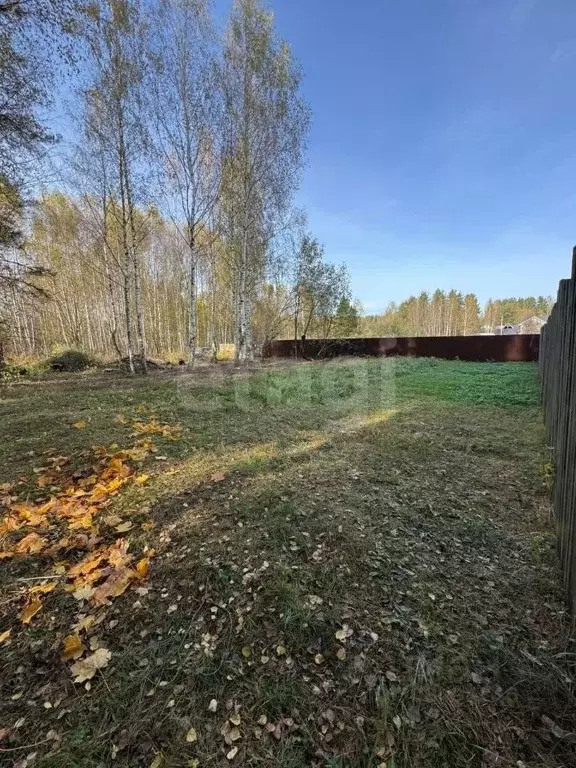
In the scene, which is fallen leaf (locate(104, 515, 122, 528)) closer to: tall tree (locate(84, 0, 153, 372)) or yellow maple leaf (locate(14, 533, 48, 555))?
yellow maple leaf (locate(14, 533, 48, 555))

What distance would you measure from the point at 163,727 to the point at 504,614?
1345 millimetres

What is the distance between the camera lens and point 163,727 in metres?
1.09

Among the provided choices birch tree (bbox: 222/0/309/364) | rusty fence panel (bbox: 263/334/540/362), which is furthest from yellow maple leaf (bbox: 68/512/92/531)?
rusty fence panel (bbox: 263/334/540/362)

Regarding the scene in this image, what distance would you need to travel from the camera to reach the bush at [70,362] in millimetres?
9945

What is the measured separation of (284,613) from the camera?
1440 mm

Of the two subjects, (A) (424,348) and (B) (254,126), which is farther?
(A) (424,348)

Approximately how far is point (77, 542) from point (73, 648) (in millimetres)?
637

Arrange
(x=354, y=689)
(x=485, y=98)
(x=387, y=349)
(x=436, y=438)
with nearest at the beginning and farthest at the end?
1. (x=354, y=689)
2. (x=436, y=438)
3. (x=485, y=98)
4. (x=387, y=349)

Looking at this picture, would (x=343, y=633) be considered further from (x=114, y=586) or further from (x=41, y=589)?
(x=41, y=589)

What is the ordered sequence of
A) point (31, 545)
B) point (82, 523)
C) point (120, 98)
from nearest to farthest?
point (31, 545) → point (82, 523) → point (120, 98)

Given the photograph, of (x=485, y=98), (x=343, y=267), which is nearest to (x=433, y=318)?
(x=343, y=267)

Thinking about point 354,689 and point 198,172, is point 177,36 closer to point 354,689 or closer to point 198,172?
point 198,172

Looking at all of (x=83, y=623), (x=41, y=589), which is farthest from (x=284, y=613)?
(x=41, y=589)

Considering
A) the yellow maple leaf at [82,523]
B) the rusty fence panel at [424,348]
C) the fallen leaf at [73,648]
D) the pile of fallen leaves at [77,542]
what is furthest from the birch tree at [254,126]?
the fallen leaf at [73,648]
